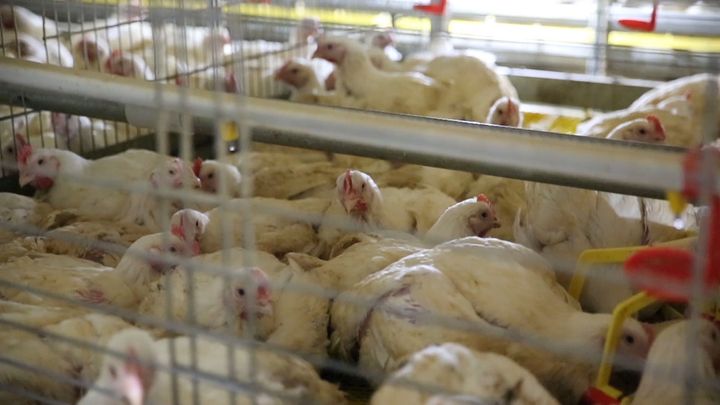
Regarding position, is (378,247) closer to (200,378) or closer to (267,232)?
(267,232)

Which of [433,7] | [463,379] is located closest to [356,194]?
[463,379]

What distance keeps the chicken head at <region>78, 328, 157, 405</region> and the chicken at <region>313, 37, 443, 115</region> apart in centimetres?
187

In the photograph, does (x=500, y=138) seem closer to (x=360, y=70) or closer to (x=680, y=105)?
(x=680, y=105)

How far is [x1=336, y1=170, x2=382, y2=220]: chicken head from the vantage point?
2322mm

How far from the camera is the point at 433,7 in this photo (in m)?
3.50

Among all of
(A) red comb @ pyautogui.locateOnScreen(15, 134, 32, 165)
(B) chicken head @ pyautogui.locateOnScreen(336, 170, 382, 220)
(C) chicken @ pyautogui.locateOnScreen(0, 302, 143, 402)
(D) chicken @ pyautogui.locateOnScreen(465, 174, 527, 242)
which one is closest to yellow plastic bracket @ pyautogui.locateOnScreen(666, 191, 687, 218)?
(C) chicken @ pyautogui.locateOnScreen(0, 302, 143, 402)

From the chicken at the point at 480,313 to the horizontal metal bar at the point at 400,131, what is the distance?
0.49m

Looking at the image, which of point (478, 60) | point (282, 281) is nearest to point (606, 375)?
point (282, 281)

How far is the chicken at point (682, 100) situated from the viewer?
2768 millimetres

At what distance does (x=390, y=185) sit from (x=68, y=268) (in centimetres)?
107

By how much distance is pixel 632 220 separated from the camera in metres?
2.12

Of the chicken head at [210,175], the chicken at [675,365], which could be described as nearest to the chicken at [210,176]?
the chicken head at [210,175]

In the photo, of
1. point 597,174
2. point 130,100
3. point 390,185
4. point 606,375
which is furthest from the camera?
point 390,185

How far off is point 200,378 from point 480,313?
0.66m
